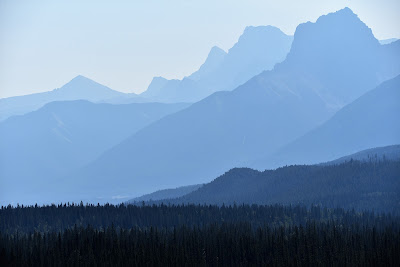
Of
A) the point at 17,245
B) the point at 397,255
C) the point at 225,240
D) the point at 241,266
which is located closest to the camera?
the point at 397,255

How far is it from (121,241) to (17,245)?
89.1 feet

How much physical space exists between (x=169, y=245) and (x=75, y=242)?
30.2 meters

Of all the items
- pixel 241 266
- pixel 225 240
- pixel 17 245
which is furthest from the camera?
pixel 225 240

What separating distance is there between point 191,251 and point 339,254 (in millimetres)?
38244

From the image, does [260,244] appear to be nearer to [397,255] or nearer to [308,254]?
[308,254]

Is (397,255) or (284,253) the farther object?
(284,253)

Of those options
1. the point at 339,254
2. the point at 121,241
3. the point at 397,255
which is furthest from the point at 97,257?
the point at 397,255

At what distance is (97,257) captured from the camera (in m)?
180

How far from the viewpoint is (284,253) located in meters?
182

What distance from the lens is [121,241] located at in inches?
7594

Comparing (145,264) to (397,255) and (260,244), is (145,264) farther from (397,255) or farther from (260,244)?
(397,255)

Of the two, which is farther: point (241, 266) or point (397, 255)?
point (241, 266)

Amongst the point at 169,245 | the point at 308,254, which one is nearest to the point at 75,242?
the point at 169,245

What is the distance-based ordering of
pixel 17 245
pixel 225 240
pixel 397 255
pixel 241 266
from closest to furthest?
pixel 397 255, pixel 241 266, pixel 17 245, pixel 225 240
